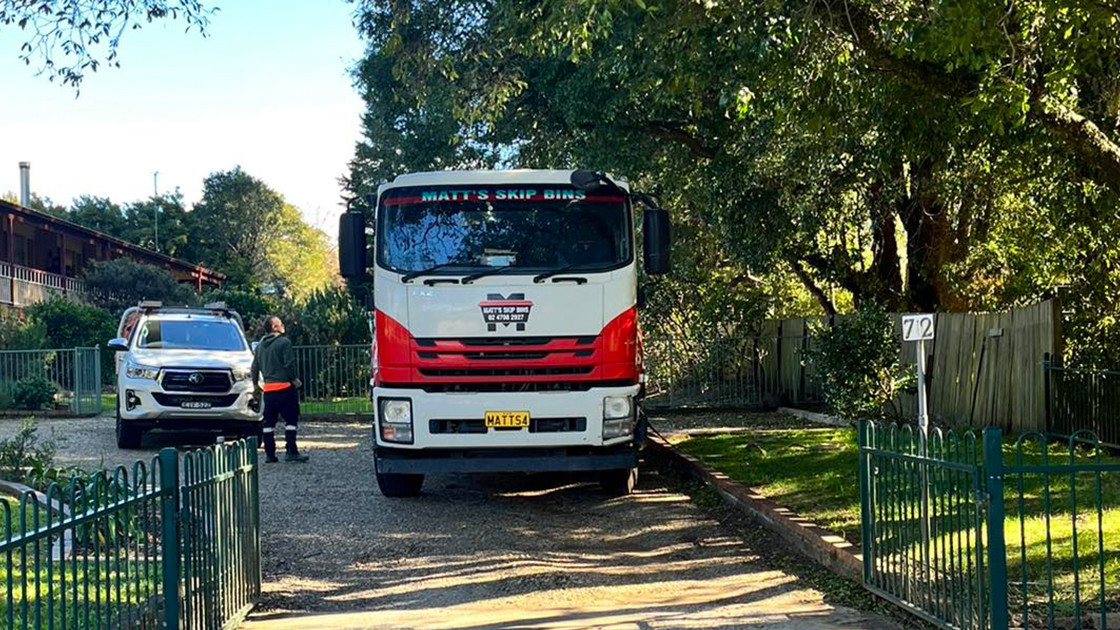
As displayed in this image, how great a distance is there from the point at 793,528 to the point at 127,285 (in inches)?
1395

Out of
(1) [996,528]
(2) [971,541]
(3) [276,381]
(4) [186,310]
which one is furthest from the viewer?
(4) [186,310]

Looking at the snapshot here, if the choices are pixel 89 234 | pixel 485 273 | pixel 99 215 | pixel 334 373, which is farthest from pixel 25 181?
pixel 485 273

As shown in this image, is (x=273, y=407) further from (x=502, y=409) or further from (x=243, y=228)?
(x=243, y=228)

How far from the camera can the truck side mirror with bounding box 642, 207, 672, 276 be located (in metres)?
12.3

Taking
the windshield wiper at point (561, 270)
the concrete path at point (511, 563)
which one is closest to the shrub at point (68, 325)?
the concrete path at point (511, 563)

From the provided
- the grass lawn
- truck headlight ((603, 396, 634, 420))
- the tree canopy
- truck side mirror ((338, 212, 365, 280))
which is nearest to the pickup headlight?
the tree canopy

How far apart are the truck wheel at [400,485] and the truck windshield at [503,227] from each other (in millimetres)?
2381

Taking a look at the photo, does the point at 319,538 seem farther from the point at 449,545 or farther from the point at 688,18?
the point at 688,18

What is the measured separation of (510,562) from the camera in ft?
32.3

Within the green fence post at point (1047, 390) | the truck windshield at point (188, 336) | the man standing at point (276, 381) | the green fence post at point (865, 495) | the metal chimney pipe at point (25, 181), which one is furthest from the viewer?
the metal chimney pipe at point (25, 181)

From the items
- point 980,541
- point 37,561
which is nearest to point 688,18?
point 980,541

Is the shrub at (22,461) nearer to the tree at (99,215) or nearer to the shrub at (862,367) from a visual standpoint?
the shrub at (862,367)

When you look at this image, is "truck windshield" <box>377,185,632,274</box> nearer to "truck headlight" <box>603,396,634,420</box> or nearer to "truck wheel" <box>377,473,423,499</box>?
"truck headlight" <box>603,396,634,420</box>

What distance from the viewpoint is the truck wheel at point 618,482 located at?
13.1 metres
